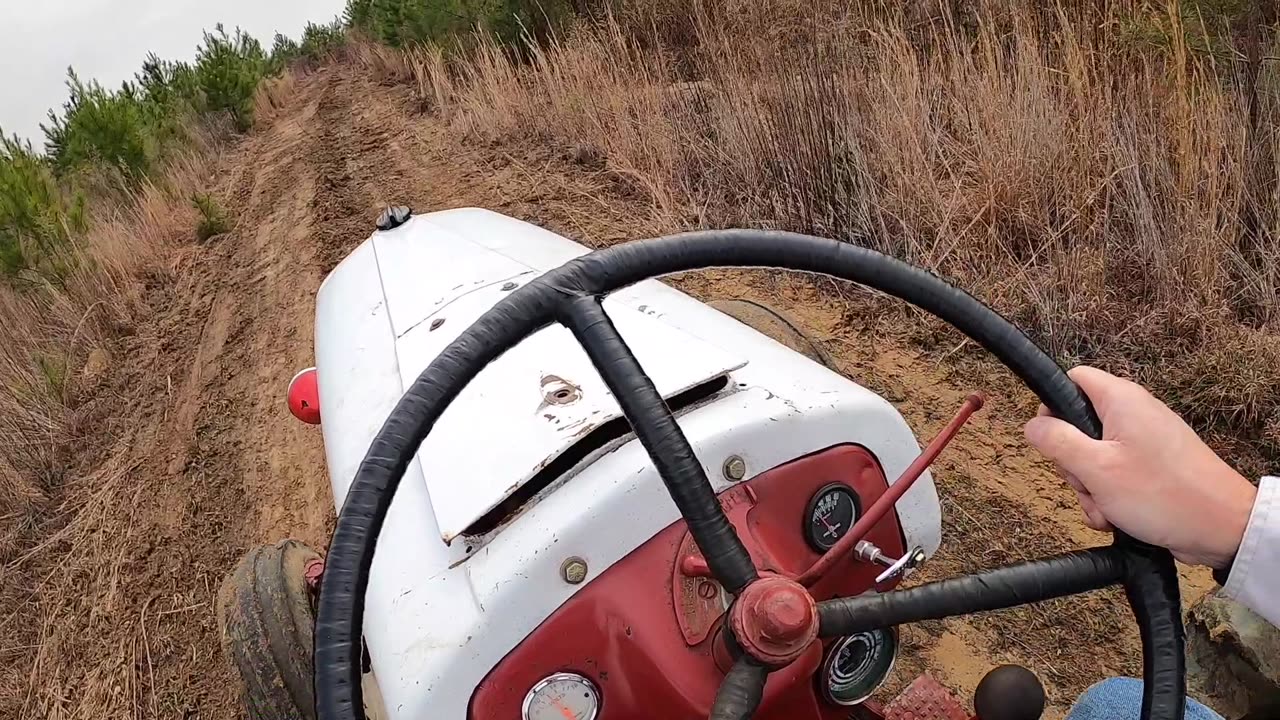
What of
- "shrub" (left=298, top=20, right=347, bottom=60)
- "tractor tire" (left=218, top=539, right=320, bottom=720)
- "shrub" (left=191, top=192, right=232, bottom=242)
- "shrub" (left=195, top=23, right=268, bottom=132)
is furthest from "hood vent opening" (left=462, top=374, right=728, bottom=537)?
"shrub" (left=298, top=20, right=347, bottom=60)

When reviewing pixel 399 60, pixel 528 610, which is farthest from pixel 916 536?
pixel 399 60

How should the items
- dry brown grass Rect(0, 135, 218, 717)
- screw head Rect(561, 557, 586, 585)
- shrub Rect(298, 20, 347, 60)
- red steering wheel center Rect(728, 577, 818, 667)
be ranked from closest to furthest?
red steering wheel center Rect(728, 577, 818, 667), screw head Rect(561, 557, 586, 585), dry brown grass Rect(0, 135, 218, 717), shrub Rect(298, 20, 347, 60)

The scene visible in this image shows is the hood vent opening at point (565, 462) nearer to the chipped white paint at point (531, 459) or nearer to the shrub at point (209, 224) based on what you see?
the chipped white paint at point (531, 459)

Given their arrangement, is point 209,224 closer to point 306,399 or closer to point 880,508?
point 306,399

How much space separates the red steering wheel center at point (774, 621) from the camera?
0.78 meters

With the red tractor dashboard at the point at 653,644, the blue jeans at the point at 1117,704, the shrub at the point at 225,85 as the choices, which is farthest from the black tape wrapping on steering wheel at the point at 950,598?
the shrub at the point at 225,85

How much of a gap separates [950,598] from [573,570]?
0.53 metres

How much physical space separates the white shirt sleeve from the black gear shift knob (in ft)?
1.26

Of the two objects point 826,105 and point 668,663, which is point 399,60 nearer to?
point 826,105

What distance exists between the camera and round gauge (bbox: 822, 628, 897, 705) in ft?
4.19

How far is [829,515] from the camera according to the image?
1.31 meters

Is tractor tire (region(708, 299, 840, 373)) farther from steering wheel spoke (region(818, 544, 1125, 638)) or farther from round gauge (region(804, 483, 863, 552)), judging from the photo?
steering wheel spoke (region(818, 544, 1125, 638))

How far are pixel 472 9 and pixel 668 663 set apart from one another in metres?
9.94

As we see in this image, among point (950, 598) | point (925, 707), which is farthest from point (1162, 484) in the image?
point (925, 707)
